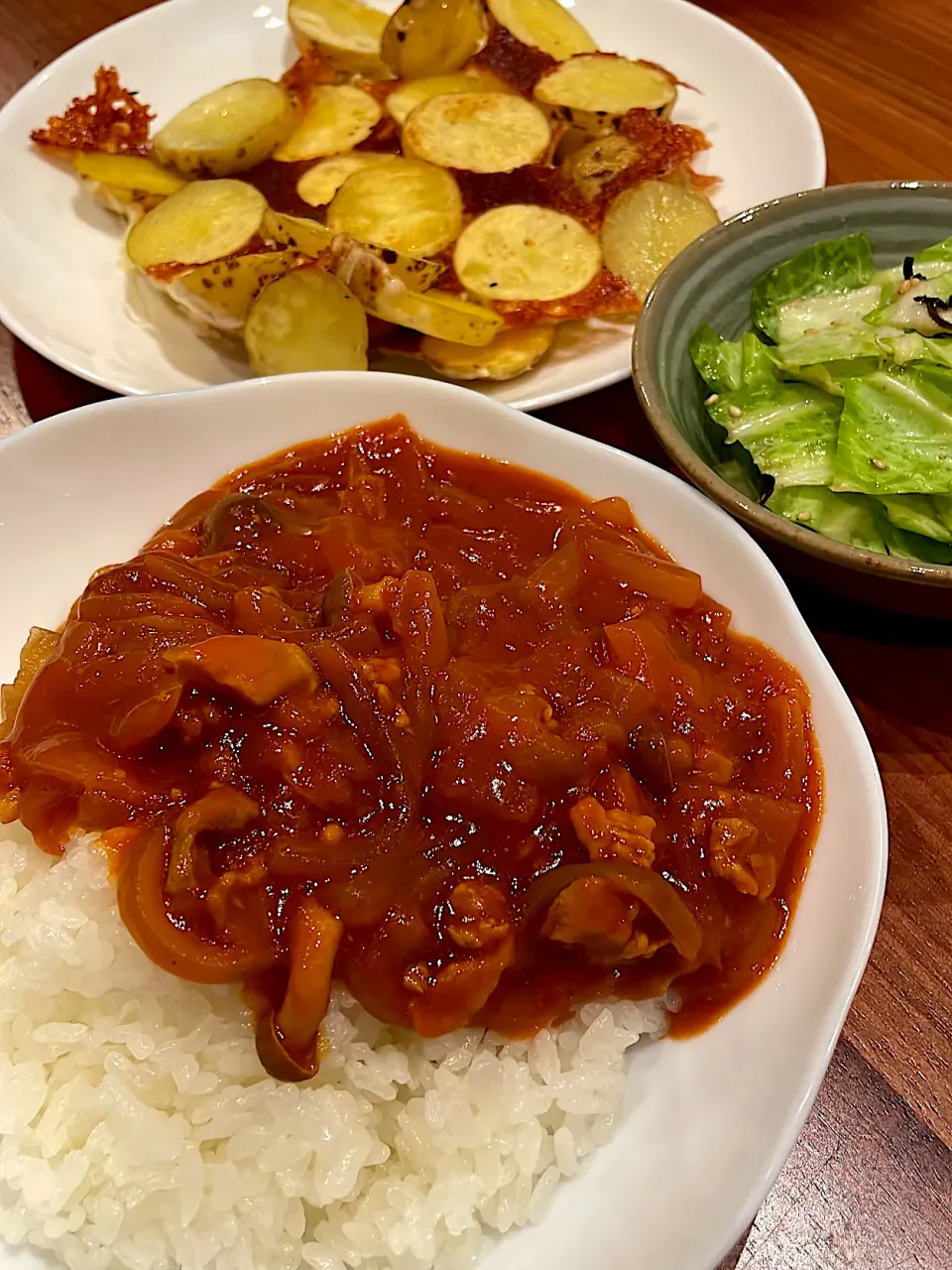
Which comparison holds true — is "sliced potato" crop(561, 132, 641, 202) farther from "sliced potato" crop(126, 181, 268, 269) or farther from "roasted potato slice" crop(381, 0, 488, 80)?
"sliced potato" crop(126, 181, 268, 269)

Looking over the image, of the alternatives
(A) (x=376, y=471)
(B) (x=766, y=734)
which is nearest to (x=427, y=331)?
(A) (x=376, y=471)

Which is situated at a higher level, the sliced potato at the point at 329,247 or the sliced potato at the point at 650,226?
the sliced potato at the point at 329,247

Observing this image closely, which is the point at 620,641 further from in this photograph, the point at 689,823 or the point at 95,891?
the point at 95,891

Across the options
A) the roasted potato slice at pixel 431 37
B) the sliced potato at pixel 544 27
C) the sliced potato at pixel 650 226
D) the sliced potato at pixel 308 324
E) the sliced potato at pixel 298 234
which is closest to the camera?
the sliced potato at pixel 308 324

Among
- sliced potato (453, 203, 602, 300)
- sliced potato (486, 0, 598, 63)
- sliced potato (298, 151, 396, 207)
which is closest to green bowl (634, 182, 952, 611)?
sliced potato (453, 203, 602, 300)

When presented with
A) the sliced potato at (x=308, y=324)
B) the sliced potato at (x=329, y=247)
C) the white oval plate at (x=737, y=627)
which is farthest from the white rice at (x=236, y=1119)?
the sliced potato at (x=329, y=247)

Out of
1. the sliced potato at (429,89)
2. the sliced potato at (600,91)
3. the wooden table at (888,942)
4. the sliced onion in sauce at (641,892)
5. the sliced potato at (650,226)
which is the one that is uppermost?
the sliced potato at (429,89)

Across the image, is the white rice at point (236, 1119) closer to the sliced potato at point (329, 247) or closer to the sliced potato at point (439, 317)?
the sliced potato at point (439, 317)
